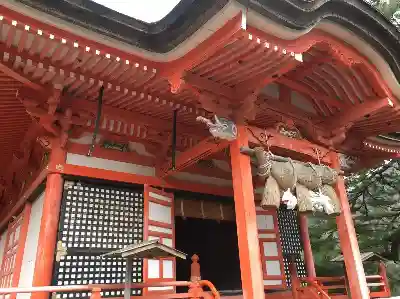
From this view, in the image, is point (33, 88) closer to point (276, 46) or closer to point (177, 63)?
point (177, 63)

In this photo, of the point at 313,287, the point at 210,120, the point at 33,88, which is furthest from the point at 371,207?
the point at 33,88

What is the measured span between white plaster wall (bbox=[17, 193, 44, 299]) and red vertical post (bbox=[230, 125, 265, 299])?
3.17 meters

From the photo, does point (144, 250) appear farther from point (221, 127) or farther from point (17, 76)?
point (17, 76)

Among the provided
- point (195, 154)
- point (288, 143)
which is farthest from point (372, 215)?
point (195, 154)

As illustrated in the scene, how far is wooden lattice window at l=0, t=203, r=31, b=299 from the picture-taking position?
18.9 feet

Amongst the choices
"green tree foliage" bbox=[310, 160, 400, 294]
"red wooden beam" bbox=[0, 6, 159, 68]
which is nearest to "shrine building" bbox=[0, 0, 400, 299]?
"red wooden beam" bbox=[0, 6, 159, 68]

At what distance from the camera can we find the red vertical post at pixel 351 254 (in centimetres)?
505

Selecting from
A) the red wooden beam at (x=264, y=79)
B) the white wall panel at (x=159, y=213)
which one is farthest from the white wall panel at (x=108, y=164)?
the red wooden beam at (x=264, y=79)

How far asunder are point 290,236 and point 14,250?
5.56m

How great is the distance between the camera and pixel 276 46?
152 inches

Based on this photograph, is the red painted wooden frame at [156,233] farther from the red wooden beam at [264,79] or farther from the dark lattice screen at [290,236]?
the dark lattice screen at [290,236]

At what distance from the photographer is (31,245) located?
216 inches

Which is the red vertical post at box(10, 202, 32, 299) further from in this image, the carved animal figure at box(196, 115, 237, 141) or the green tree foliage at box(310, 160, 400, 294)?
the green tree foliage at box(310, 160, 400, 294)

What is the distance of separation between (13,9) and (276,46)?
273 cm
